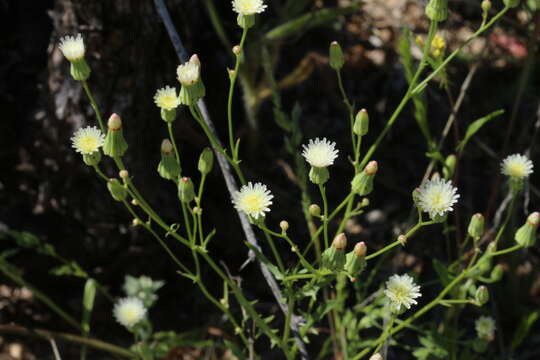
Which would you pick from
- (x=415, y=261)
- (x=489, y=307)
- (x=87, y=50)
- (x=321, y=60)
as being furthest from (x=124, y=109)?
(x=489, y=307)

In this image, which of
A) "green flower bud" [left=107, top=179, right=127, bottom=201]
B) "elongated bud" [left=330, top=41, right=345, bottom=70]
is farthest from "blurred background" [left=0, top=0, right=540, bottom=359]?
"green flower bud" [left=107, top=179, right=127, bottom=201]

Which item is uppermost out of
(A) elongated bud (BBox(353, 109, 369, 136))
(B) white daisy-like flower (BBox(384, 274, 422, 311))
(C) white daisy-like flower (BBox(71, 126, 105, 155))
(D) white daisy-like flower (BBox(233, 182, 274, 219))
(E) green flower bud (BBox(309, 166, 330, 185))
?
(A) elongated bud (BBox(353, 109, 369, 136))

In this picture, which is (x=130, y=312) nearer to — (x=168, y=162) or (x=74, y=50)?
(x=168, y=162)

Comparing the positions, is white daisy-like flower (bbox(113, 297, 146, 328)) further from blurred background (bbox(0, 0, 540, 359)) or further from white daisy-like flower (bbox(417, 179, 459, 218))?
white daisy-like flower (bbox(417, 179, 459, 218))

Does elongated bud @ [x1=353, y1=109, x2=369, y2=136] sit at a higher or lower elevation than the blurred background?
lower

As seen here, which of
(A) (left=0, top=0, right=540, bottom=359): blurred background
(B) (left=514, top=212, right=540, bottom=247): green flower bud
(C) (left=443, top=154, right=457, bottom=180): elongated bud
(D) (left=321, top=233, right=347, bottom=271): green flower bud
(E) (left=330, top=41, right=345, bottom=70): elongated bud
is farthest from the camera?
(A) (left=0, top=0, right=540, bottom=359): blurred background

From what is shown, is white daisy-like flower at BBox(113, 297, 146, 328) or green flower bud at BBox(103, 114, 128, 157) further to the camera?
white daisy-like flower at BBox(113, 297, 146, 328)

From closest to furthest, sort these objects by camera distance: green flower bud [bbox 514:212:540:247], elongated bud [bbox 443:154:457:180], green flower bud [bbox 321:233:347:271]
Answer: green flower bud [bbox 321:233:347:271]
green flower bud [bbox 514:212:540:247]
elongated bud [bbox 443:154:457:180]

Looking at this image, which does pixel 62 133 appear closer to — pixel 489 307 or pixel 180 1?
pixel 180 1
